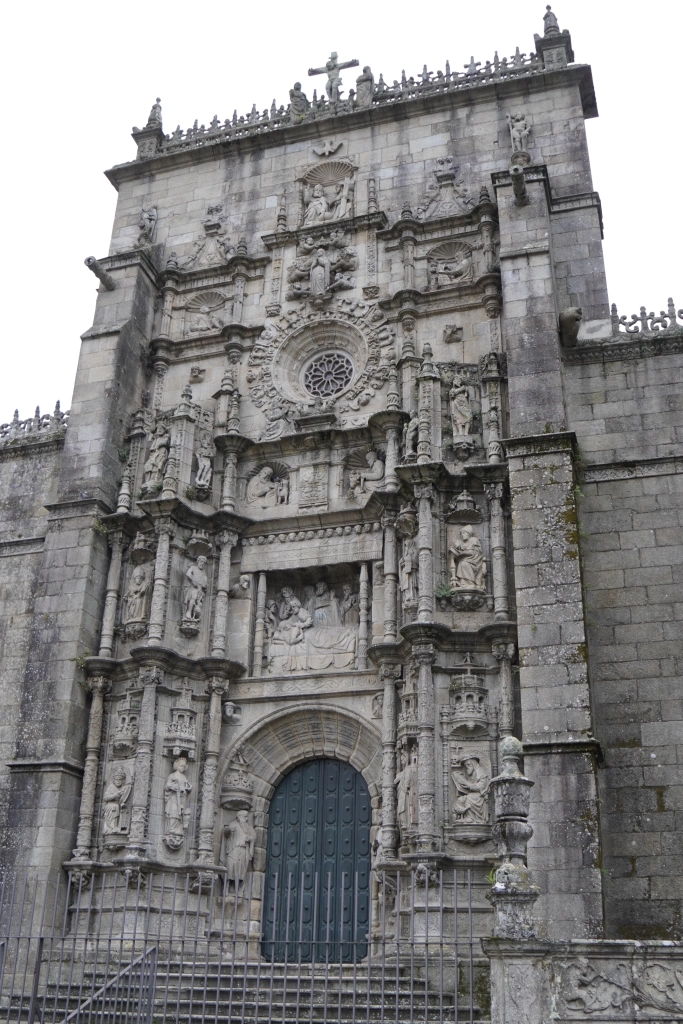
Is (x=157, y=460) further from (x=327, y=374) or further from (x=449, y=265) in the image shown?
(x=449, y=265)

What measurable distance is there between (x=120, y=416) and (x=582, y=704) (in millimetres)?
8673

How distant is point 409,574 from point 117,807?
4922 millimetres

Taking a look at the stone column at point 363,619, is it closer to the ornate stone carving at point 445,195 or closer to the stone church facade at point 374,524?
the stone church facade at point 374,524

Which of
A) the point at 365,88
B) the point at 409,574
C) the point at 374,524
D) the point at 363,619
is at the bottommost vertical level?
the point at 363,619

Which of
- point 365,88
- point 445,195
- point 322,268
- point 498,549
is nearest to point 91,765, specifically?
point 498,549

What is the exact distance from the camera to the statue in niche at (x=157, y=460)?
51.8 ft

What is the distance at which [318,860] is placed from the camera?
14.0 meters

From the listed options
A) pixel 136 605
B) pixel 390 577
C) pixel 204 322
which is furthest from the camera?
pixel 204 322

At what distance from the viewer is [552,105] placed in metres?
17.3

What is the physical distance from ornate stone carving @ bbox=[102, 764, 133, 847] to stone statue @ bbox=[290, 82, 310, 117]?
1203 cm

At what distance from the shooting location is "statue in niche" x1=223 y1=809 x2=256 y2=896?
547 inches

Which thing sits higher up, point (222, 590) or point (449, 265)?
point (449, 265)

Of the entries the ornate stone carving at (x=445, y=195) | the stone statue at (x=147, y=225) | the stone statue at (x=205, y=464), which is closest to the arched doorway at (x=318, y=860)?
the stone statue at (x=205, y=464)

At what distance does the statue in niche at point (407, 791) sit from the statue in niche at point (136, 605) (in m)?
4.23
